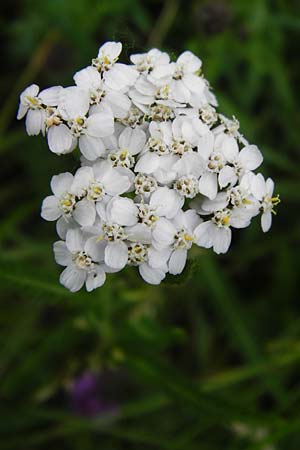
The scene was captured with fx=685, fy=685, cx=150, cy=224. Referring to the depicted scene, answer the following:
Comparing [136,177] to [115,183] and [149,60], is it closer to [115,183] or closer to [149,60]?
[115,183]

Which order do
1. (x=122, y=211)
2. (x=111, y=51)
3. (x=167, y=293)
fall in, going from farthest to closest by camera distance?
(x=167, y=293) → (x=111, y=51) → (x=122, y=211)

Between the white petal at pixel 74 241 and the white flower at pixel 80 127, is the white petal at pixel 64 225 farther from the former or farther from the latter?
the white flower at pixel 80 127

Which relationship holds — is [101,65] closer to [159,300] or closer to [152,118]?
[152,118]

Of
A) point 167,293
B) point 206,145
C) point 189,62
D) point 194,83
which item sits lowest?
point 206,145

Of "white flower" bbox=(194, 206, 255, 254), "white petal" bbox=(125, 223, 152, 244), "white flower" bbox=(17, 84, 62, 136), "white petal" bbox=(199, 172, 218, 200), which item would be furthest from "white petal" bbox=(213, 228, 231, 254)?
"white flower" bbox=(17, 84, 62, 136)

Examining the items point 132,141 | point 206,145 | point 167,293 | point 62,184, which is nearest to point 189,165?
point 206,145

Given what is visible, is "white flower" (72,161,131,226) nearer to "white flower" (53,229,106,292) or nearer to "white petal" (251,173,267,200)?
"white flower" (53,229,106,292)

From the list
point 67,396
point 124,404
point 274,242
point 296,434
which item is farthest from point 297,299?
point 67,396
